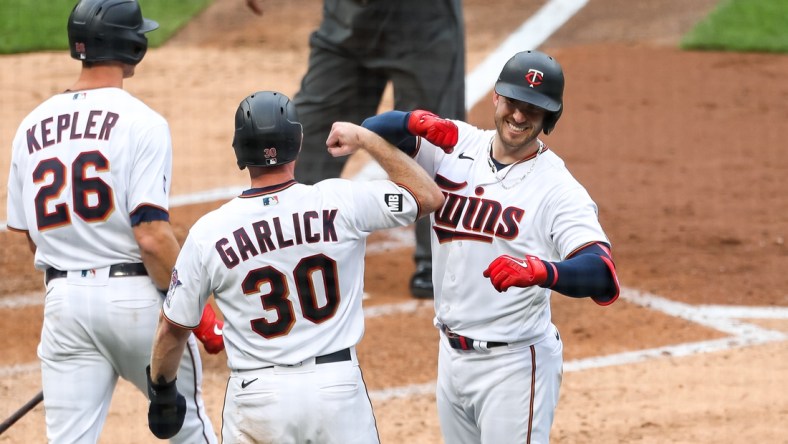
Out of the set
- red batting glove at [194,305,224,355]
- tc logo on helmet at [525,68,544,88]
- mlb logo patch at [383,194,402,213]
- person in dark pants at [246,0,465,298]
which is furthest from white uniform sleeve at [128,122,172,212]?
person in dark pants at [246,0,465,298]

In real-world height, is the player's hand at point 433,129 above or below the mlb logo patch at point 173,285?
above

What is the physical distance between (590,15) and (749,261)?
530cm

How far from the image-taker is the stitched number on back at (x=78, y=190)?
4.02 metres

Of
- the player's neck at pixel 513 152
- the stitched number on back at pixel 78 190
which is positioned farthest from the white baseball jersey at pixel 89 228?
the player's neck at pixel 513 152

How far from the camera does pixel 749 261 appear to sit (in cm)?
712

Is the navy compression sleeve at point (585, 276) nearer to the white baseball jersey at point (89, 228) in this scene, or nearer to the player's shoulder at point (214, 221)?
the player's shoulder at point (214, 221)

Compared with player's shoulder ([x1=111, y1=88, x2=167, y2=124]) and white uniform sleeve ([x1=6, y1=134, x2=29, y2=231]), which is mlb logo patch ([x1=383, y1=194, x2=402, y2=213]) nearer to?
player's shoulder ([x1=111, y1=88, x2=167, y2=124])

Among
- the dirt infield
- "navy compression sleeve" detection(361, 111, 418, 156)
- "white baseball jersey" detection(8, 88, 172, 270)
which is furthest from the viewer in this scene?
the dirt infield

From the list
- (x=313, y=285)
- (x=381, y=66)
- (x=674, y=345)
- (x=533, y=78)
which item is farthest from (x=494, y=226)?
(x=381, y=66)

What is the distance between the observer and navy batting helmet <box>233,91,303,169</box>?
358cm

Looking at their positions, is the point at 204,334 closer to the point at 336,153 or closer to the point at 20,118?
the point at 336,153

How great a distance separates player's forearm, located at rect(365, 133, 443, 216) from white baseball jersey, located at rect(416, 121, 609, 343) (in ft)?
0.46

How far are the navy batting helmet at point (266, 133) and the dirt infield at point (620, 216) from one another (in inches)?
72.2

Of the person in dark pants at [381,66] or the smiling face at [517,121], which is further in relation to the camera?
the person in dark pants at [381,66]
